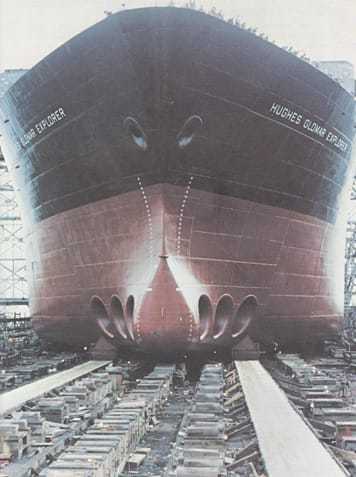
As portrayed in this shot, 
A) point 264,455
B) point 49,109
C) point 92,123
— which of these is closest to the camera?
point 264,455

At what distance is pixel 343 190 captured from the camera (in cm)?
1354

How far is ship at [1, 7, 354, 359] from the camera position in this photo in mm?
9195

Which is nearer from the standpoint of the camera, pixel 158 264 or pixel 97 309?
pixel 158 264

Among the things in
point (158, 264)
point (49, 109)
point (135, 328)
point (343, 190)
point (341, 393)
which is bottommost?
point (341, 393)

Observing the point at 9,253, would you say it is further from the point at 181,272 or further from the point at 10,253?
the point at 181,272

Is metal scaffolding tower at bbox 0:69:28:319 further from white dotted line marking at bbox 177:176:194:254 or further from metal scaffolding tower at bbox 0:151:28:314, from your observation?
white dotted line marking at bbox 177:176:194:254

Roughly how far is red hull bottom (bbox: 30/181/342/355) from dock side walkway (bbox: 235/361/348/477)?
2193mm

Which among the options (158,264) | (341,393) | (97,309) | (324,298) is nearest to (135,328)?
(158,264)

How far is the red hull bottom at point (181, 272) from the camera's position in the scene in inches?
367

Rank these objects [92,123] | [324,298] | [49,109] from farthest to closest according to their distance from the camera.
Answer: [324,298], [49,109], [92,123]

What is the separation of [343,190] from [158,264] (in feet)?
19.7

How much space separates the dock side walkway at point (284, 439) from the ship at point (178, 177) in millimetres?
2605

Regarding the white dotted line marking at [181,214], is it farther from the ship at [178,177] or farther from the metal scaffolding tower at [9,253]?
the metal scaffolding tower at [9,253]

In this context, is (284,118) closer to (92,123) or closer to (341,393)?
(92,123)
